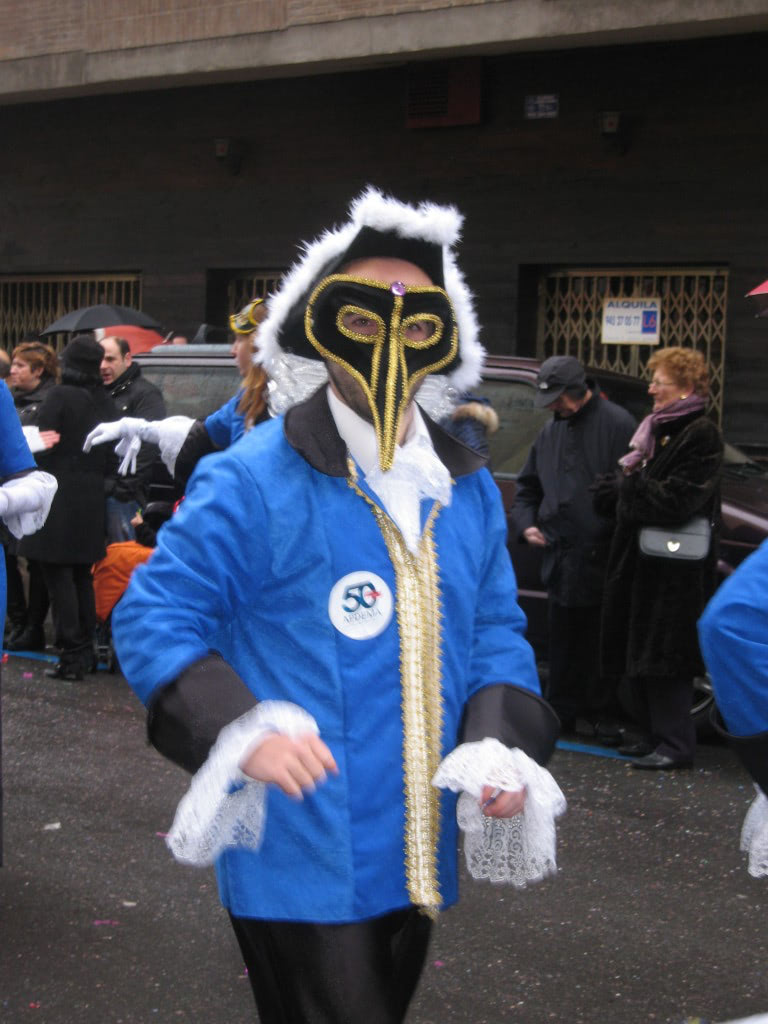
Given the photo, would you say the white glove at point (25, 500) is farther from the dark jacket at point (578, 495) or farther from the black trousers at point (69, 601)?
the black trousers at point (69, 601)

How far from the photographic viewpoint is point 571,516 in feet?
23.2

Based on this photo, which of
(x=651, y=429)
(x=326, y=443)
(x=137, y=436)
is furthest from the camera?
(x=137, y=436)

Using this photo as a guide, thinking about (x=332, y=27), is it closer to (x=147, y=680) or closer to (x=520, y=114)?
(x=520, y=114)

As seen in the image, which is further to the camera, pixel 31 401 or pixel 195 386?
pixel 195 386

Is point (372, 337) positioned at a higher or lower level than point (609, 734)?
higher

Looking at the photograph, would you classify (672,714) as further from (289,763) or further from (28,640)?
(289,763)

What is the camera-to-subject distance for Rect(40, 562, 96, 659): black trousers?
841 cm

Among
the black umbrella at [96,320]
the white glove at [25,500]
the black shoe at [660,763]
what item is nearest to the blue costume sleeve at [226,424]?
the white glove at [25,500]

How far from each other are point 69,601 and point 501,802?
6270 mm

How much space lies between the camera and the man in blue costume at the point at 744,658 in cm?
234

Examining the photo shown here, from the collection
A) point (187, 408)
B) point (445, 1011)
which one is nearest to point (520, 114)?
point (187, 408)

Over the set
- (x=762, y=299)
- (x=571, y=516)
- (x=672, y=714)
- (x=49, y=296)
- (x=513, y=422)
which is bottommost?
(x=672, y=714)

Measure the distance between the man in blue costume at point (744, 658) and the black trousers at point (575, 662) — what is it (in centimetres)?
483

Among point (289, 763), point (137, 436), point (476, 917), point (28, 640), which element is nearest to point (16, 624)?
point (28, 640)
